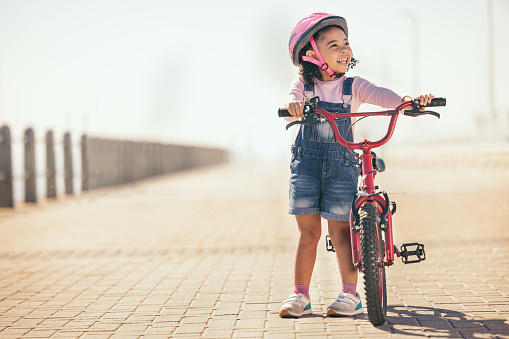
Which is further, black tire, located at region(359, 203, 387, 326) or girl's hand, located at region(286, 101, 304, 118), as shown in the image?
girl's hand, located at region(286, 101, 304, 118)

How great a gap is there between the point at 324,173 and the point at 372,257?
68 cm

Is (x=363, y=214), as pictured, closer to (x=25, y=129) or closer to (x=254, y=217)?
(x=254, y=217)

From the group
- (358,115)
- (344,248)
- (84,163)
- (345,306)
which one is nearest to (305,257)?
(344,248)

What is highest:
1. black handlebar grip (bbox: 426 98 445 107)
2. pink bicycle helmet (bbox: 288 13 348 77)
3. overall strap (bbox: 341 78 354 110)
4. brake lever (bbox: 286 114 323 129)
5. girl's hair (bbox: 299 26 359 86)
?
pink bicycle helmet (bbox: 288 13 348 77)

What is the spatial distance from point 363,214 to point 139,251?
4.52 meters

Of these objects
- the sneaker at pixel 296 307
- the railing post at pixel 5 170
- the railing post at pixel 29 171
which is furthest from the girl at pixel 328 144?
the railing post at pixel 29 171

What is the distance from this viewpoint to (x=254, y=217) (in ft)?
38.1

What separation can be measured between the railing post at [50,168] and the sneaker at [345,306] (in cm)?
1269

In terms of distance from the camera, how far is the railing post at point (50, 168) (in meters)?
16.3

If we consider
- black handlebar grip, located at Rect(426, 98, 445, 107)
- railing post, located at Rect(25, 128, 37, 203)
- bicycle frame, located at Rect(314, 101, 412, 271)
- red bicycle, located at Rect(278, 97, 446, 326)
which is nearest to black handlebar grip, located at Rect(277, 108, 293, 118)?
red bicycle, located at Rect(278, 97, 446, 326)

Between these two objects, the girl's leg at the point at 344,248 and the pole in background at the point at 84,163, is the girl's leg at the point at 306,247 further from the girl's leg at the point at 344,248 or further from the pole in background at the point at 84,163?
the pole in background at the point at 84,163

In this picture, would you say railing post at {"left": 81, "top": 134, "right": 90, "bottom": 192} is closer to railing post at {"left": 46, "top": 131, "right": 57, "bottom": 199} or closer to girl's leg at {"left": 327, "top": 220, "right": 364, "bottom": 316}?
railing post at {"left": 46, "top": 131, "right": 57, "bottom": 199}

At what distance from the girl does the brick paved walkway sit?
0.83 feet

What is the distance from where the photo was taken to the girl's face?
14.4 ft
